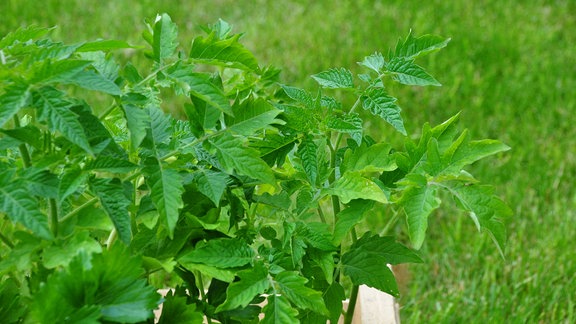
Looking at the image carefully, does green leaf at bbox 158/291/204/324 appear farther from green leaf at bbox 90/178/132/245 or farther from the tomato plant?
green leaf at bbox 90/178/132/245

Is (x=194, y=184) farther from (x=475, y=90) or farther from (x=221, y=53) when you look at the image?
(x=475, y=90)

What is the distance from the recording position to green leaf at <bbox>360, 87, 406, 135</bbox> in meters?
1.07

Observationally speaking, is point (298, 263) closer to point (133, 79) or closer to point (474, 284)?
point (133, 79)

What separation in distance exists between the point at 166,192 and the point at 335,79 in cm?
31

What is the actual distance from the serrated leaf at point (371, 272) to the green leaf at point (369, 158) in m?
0.12

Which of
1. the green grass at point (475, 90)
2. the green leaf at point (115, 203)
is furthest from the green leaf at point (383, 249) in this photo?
the green grass at point (475, 90)

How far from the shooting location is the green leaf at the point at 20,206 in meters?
0.82

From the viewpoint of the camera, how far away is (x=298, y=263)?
1.02m

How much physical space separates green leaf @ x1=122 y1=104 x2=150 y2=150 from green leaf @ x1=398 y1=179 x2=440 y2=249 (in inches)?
12.1

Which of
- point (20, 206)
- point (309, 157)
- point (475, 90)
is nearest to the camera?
point (20, 206)

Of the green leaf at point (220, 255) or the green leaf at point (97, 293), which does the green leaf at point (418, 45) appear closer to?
the green leaf at point (220, 255)

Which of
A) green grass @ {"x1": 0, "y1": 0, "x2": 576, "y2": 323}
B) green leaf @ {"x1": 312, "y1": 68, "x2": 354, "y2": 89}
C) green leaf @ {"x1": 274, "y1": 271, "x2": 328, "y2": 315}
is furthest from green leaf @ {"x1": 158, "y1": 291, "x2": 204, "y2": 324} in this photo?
green grass @ {"x1": 0, "y1": 0, "x2": 576, "y2": 323}

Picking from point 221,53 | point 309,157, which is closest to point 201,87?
point 221,53

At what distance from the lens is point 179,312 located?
1.00 m
